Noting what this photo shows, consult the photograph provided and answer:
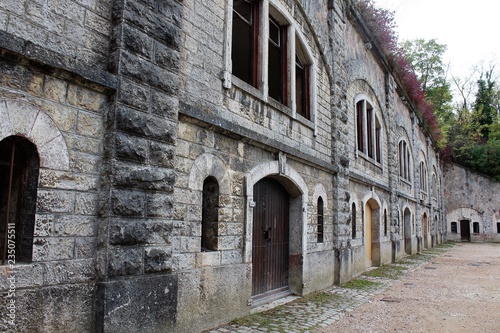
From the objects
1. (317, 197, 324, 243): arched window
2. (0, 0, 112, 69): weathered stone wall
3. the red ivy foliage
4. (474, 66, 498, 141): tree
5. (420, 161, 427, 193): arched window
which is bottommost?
(317, 197, 324, 243): arched window

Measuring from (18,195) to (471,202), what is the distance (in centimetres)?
3153

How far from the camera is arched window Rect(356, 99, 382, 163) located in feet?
39.1

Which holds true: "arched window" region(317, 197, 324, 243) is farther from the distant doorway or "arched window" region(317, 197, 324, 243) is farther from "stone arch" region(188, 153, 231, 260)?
the distant doorway

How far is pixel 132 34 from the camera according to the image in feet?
12.9

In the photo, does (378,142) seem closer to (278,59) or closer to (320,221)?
(320,221)

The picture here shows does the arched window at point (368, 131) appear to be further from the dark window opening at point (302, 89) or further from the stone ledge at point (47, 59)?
the stone ledge at point (47, 59)

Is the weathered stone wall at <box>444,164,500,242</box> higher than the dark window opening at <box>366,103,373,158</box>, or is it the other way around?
the dark window opening at <box>366,103,373,158</box>

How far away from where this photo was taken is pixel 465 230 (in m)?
29.2

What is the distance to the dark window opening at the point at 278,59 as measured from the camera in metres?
7.49

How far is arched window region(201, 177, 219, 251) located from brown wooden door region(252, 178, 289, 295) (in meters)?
1.31

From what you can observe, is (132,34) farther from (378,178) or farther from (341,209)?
(378,178)

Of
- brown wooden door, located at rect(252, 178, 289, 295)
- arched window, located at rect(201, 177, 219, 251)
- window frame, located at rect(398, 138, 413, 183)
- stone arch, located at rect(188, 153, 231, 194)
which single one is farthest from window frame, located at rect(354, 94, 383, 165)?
arched window, located at rect(201, 177, 219, 251)

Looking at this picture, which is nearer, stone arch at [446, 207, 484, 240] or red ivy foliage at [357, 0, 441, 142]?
red ivy foliage at [357, 0, 441, 142]

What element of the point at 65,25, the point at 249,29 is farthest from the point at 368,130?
the point at 65,25
